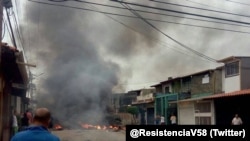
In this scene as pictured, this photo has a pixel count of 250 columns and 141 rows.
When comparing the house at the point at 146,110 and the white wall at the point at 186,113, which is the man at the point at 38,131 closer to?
the white wall at the point at 186,113

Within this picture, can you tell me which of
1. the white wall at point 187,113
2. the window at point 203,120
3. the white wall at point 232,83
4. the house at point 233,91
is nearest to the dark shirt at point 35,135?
the house at point 233,91

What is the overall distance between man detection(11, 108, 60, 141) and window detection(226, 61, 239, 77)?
76.1ft

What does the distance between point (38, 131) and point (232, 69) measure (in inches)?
955

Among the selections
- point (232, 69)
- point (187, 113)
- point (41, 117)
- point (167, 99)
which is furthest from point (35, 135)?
point (167, 99)

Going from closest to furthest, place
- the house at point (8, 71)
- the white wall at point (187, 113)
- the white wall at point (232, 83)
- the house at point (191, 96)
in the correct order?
the house at point (8, 71) → the white wall at point (232, 83) → the house at point (191, 96) → the white wall at point (187, 113)

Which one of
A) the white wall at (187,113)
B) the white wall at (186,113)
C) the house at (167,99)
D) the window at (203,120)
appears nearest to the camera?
the window at (203,120)

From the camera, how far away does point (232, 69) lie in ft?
88.7


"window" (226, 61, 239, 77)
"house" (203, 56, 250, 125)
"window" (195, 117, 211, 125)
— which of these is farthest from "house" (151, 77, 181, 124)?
"window" (226, 61, 239, 77)

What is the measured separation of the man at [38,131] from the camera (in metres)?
4.24

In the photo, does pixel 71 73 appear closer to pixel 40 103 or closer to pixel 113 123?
pixel 40 103

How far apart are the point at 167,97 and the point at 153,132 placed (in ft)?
103

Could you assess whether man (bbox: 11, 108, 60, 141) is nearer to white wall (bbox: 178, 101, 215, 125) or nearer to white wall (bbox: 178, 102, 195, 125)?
white wall (bbox: 178, 101, 215, 125)

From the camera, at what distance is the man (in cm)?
424

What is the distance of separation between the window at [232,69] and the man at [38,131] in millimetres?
23200
